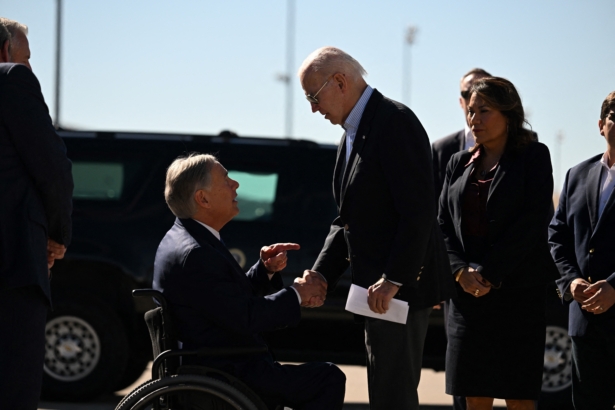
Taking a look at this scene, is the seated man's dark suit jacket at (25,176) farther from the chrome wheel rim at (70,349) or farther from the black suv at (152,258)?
the chrome wheel rim at (70,349)

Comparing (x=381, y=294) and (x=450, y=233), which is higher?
(x=450, y=233)

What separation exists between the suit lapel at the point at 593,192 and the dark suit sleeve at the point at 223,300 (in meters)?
1.52

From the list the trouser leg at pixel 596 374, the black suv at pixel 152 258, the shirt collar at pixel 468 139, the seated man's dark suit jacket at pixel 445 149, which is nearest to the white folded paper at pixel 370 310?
the trouser leg at pixel 596 374

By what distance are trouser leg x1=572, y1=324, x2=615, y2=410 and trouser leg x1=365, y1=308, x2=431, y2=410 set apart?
2.78 ft

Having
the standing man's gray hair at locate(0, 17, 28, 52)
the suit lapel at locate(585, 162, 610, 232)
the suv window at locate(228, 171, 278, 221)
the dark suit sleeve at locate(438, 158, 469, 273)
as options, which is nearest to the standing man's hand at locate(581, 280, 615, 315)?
the suit lapel at locate(585, 162, 610, 232)

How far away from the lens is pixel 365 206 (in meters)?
3.99

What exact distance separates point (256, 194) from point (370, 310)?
3206 millimetres

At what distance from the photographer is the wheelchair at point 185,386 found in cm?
362

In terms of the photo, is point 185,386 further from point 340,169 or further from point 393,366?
point 340,169

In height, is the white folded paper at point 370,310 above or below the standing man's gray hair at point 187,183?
below

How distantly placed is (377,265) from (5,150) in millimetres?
1562

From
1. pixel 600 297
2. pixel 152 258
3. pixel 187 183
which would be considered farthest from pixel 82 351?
pixel 600 297

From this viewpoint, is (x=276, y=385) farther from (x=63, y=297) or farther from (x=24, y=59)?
(x=63, y=297)

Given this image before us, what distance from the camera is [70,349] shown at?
22.4ft
